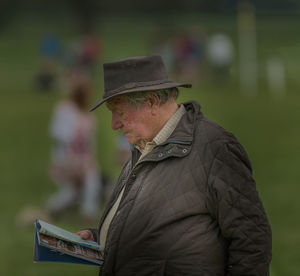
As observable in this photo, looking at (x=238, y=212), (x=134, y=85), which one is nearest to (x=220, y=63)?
(x=134, y=85)

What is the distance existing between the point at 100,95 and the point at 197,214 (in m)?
21.3

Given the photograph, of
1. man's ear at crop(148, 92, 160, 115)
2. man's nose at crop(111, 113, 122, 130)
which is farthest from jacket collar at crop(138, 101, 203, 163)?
man's nose at crop(111, 113, 122, 130)

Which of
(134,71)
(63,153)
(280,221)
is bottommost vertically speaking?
(280,221)

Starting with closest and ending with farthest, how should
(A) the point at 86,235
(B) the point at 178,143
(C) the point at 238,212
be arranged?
(C) the point at 238,212 < (B) the point at 178,143 < (A) the point at 86,235

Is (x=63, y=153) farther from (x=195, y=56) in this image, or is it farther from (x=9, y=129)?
(x=195, y=56)

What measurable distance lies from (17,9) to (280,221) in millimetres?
55723

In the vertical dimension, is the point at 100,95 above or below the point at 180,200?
below

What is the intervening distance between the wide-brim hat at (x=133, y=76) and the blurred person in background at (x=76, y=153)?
21.5 ft

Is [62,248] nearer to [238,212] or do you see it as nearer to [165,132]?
[165,132]

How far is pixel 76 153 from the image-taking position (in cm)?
1105

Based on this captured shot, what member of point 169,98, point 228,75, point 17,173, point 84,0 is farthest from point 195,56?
point 169,98

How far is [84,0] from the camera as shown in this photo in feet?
186

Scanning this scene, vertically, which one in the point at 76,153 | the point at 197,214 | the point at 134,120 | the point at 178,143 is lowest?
→ the point at 76,153

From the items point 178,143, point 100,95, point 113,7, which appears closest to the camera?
point 178,143
